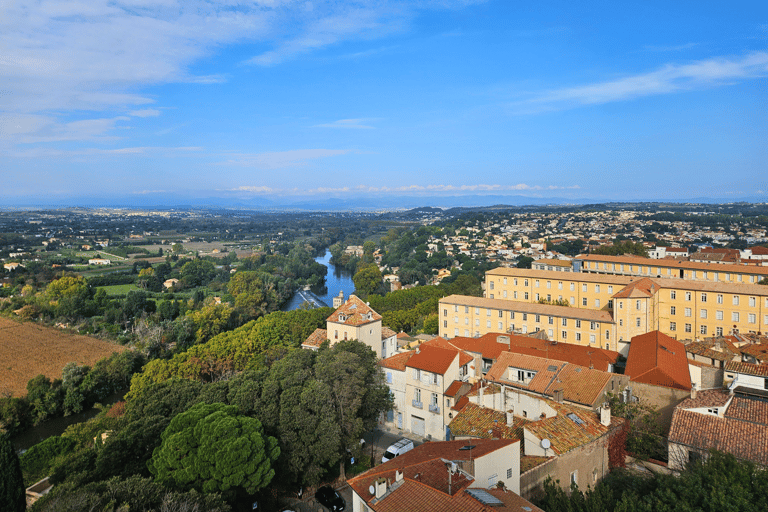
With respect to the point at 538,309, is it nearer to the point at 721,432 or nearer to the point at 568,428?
the point at 568,428

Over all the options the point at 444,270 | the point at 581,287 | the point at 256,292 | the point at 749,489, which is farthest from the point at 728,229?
the point at 749,489

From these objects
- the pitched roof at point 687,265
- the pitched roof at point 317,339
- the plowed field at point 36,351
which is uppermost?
the pitched roof at point 687,265

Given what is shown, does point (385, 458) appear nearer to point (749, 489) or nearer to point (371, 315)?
point (371, 315)

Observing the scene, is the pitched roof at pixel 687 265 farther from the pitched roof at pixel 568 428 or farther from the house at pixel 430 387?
the pitched roof at pixel 568 428

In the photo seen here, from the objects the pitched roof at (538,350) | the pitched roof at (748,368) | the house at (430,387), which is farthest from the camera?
the pitched roof at (538,350)

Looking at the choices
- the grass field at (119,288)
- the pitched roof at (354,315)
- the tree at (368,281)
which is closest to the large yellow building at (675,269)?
the pitched roof at (354,315)

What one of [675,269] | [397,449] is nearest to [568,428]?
[397,449]

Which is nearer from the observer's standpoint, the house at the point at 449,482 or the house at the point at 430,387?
the house at the point at 449,482

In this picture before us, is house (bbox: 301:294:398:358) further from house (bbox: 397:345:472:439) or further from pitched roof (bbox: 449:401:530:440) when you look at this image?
pitched roof (bbox: 449:401:530:440)
